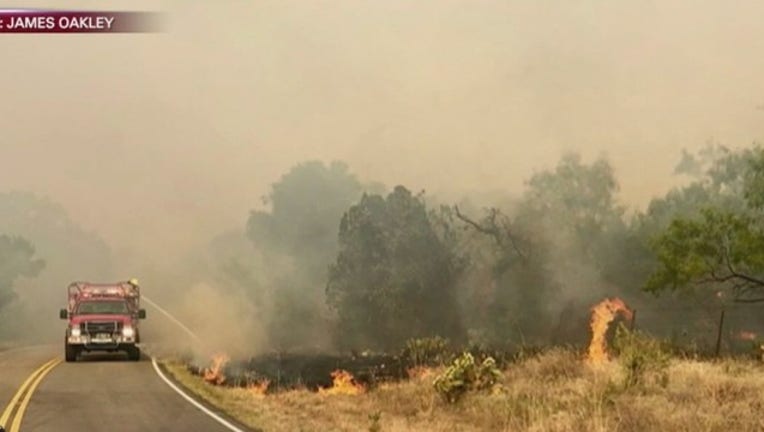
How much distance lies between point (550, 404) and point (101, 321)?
59.5ft

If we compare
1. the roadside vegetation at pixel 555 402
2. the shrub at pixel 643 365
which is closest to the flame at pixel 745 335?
the roadside vegetation at pixel 555 402

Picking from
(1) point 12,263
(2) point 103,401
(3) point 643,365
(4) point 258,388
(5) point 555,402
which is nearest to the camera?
(5) point 555,402

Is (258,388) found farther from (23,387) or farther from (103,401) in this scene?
(103,401)

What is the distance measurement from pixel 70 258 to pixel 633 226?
388 feet

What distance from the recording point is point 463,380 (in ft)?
64.2

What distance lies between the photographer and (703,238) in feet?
113

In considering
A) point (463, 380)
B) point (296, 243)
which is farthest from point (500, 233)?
point (463, 380)

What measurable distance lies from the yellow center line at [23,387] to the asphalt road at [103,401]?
16 cm

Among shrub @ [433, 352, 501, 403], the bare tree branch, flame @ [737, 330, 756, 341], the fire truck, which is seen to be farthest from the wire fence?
shrub @ [433, 352, 501, 403]

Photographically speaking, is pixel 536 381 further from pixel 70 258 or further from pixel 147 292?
pixel 70 258

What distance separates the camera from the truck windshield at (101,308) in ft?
99.4

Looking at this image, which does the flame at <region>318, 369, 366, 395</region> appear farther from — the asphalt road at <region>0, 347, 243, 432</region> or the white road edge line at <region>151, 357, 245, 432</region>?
the asphalt road at <region>0, 347, 243, 432</region>

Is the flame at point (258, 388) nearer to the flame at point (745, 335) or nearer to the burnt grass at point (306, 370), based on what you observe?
the burnt grass at point (306, 370)

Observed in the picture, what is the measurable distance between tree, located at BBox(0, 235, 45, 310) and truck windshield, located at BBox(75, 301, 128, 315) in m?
55.8
